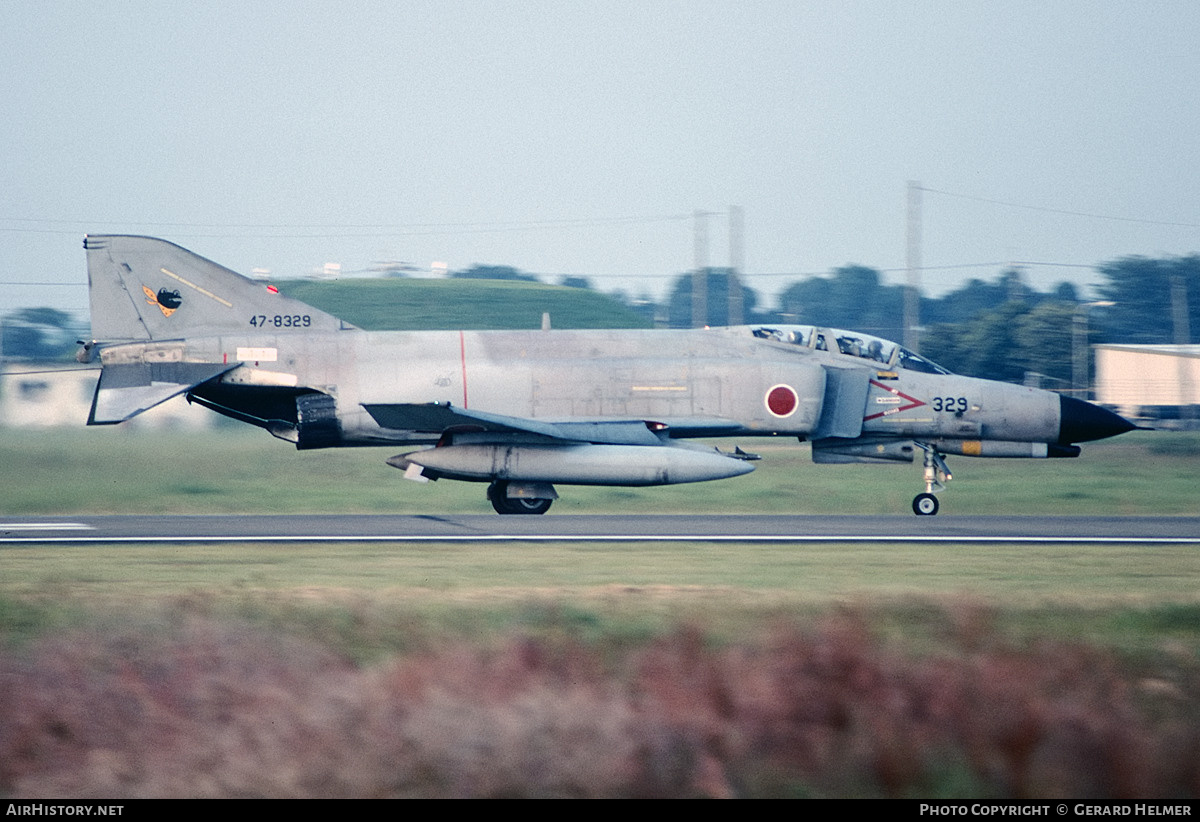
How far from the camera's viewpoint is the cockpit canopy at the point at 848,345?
58.3 feet

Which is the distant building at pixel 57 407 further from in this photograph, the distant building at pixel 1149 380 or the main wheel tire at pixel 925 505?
the distant building at pixel 1149 380

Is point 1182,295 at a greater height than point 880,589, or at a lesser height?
greater

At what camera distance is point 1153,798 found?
496cm

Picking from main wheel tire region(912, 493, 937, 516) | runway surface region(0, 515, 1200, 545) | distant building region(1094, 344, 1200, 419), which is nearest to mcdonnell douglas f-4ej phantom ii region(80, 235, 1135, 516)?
main wheel tire region(912, 493, 937, 516)

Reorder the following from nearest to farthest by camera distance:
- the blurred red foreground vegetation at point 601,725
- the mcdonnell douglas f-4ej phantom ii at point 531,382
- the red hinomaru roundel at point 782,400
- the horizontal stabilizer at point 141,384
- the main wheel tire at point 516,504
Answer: the blurred red foreground vegetation at point 601,725 → the horizontal stabilizer at point 141,384 → the mcdonnell douglas f-4ej phantom ii at point 531,382 → the main wheel tire at point 516,504 → the red hinomaru roundel at point 782,400

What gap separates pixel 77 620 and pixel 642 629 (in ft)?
13.1

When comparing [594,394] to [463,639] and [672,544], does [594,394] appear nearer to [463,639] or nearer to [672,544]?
[672,544]

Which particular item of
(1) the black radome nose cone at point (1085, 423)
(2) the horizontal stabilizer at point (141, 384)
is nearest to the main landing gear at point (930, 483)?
(1) the black radome nose cone at point (1085, 423)

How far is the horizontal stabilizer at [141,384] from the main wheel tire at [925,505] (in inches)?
394

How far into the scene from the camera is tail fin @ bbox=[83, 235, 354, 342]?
1695 cm

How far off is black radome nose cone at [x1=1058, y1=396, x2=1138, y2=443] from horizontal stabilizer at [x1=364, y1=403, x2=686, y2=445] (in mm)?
6017

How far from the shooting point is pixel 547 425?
1616 centimetres

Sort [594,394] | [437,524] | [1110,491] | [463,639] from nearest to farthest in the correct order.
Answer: [463,639] → [437,524] → [594,394] → [1110,491]

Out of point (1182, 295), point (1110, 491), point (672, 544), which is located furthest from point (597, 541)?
point (1182, 295)
